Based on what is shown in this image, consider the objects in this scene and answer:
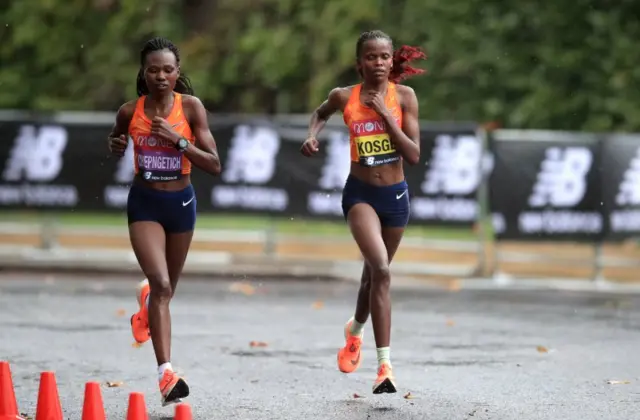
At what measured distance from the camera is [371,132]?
31.0ft

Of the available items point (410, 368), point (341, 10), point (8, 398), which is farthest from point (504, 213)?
point (341, 10)

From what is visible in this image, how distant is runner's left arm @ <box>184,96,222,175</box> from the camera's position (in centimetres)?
889

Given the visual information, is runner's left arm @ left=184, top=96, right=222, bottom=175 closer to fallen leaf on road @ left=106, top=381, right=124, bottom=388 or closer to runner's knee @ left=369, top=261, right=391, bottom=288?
runner's knee @ left=369, top=261, right=391, bottom=288

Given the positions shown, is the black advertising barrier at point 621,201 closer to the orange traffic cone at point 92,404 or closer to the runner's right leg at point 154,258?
the runner's right leg at point 154,258

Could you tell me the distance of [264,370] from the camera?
425 inches

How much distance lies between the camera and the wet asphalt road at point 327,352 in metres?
9.23

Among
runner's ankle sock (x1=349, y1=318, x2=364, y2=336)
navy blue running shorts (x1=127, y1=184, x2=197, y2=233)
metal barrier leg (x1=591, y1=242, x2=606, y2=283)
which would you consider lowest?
metal barrier leg (x1=591, y1=242, x2=606, y2=283)

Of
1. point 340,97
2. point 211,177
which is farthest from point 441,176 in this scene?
point 340,97

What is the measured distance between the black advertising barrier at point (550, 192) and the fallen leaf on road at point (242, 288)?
3036 mm

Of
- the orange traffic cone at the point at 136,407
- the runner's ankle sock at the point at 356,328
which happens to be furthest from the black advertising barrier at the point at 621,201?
the orange traffic cone at the point at 136,407

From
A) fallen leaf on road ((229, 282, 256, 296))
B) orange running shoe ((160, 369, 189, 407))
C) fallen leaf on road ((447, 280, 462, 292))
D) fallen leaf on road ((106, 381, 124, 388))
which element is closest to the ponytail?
orange running shoe ((160, 369, 189, 407))

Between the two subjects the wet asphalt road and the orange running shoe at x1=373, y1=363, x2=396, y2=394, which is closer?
the orange running shoe at x1=373, y1=363, x2=396, y2=394

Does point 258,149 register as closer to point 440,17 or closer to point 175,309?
point 175,309

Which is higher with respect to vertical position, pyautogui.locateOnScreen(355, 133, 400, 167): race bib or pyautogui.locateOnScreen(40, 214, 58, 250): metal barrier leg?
pyautogui.locateOnScreen(355, 133, 400, 167): race bib
